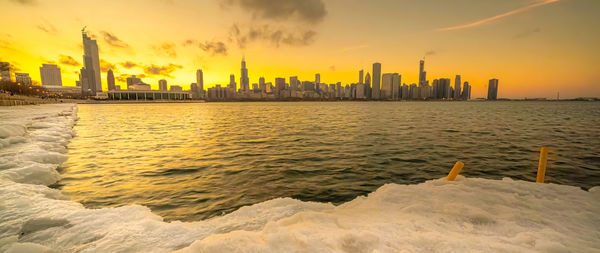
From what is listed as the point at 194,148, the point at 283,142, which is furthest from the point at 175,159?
the point at 283,142

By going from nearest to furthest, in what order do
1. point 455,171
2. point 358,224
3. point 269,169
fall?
1. point 358,224
2. point 455,171
3. point 269,169

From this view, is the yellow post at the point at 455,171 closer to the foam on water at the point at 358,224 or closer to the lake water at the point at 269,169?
Result: the foam on water at the point at 358,224

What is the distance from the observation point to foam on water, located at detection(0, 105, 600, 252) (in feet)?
12.2

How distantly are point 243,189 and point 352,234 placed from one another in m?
6.28

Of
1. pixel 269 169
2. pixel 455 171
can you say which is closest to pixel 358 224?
pixel 455 171

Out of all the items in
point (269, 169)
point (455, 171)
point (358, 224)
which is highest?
point (455, 171)

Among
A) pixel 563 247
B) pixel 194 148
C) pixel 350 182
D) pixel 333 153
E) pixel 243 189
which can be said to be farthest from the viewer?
pixel 194 148

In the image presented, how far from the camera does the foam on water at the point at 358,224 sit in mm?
3730

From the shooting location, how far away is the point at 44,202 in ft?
20.6

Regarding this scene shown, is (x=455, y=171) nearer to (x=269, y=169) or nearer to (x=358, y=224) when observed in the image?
(x=358, y=224)

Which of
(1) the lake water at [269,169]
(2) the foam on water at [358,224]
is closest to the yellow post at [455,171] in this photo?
(2) the foam on water at [358,224]

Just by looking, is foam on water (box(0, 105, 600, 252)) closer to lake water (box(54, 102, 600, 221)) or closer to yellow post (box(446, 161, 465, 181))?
yellow post (box(446, 161, 465, 181))

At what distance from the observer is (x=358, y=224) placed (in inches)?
187

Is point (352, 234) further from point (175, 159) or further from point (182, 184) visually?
point (175, 159)
